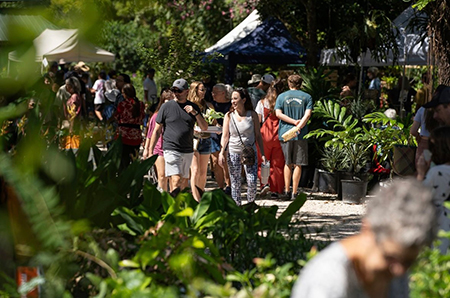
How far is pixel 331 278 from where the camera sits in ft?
7.10

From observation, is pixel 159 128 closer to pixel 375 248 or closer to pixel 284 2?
pixel 375 248

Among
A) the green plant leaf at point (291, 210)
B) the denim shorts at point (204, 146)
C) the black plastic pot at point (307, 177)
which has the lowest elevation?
the black plastic pot at point (307, 177)

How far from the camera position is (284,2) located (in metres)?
16.6

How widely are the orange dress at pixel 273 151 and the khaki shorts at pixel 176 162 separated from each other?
8.11 ft

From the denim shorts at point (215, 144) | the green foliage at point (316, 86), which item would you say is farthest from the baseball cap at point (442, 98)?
the green foliage at point (316, 86)

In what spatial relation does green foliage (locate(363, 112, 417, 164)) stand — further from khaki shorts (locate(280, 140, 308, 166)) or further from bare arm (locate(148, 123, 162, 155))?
bare arm (locate(148, 123, 162, 155))

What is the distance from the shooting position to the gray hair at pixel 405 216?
2.04 meters

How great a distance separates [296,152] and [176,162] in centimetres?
255

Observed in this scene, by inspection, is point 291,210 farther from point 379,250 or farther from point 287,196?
point 287,196

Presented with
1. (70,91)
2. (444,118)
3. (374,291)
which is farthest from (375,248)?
(70,91)

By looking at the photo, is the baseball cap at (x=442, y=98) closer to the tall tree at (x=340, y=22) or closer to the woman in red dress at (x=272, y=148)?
the woman in red dress at (x=272, y=148)

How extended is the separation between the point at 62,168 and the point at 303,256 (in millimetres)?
1442

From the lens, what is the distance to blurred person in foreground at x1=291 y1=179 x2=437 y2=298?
2053 millimetres

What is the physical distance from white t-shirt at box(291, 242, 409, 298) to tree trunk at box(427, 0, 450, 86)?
8055 millimetres
